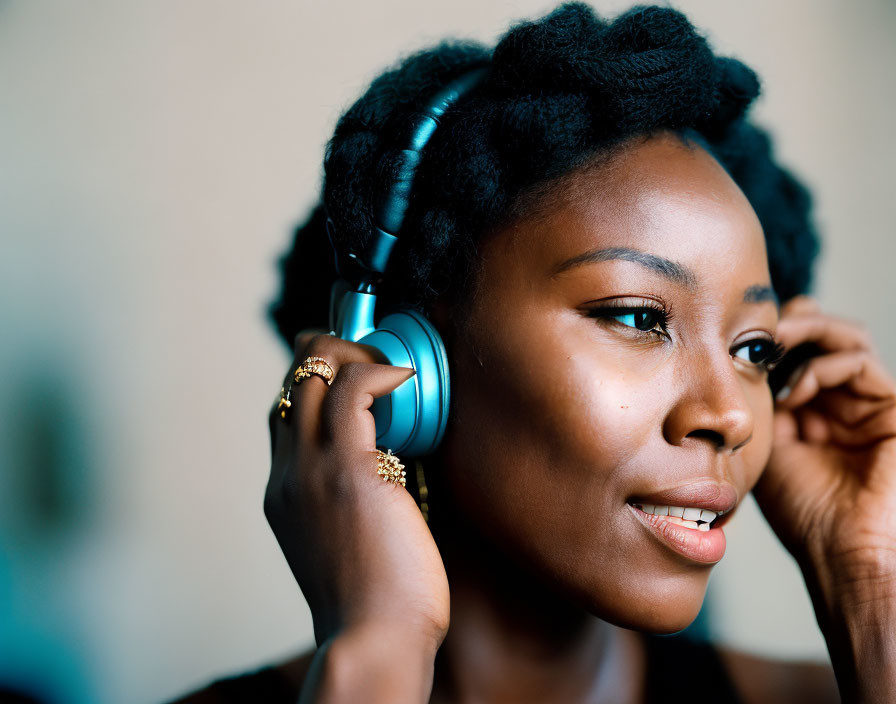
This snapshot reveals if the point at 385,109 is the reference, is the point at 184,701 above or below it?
below

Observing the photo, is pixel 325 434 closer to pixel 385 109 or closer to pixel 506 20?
pixel 385 109

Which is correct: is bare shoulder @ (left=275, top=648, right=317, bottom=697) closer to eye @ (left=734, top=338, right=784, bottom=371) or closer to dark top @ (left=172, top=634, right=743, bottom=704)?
dark top @ (left=172, top=634, right=743, bottom=704)

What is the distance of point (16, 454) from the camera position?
1.87 m

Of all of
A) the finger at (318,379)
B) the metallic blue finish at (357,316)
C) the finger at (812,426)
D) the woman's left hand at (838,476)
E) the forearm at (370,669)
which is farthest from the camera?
the finger at (812,426)

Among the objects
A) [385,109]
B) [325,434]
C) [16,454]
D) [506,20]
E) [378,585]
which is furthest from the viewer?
[506,20]

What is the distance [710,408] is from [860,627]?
23.3 inches

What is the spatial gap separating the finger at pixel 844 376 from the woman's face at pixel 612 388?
0.44 meters

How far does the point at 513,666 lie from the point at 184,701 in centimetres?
67

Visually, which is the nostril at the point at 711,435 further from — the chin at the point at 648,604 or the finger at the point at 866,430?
the finger at the point at 866,430

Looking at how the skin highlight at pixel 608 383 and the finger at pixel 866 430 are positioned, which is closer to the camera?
the skin highlight at pixel 608 383

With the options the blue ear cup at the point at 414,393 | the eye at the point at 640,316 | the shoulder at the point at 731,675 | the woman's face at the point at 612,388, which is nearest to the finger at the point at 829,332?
the woman's face at the point at 612,388

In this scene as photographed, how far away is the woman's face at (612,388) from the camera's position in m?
1.25

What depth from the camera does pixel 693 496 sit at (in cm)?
126

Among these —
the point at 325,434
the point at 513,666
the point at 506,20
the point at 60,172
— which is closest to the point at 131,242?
the point at 60,172
